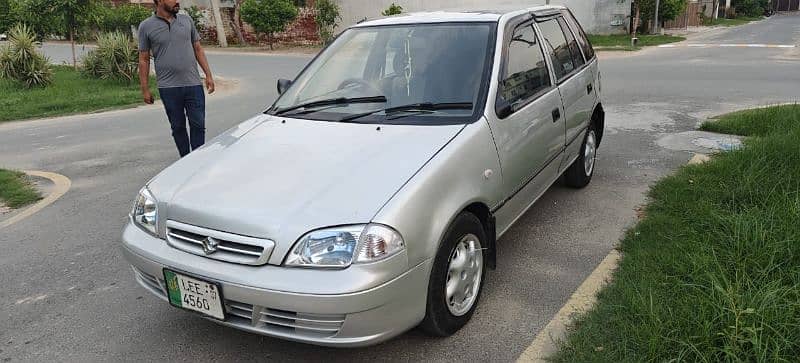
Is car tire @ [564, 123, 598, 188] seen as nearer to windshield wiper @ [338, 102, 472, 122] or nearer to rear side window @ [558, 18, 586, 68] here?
rear side window @ [558, 18, 586, 68]

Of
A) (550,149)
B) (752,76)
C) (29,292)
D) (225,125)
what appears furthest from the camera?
(752,76)

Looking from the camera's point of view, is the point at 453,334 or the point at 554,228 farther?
the point at 554,228

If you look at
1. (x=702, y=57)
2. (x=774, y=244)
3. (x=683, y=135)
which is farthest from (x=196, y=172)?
(x=702, y=57)

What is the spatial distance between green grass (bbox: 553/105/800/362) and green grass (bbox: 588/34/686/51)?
16.4 metres

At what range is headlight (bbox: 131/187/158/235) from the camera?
10.1ft

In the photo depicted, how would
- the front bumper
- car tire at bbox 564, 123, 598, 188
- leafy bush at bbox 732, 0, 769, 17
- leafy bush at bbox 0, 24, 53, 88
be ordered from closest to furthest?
the front bumper
car tire at bbox 564, 123, 598, 188
leafy bush at bbox 0, 24, 53, 88
leafy bush at bbox 732, 0, 769, 17

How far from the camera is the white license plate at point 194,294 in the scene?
2680 millimetres

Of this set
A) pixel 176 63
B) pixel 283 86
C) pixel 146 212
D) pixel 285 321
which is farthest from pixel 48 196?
pixel 285 321

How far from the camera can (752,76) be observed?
1199cm

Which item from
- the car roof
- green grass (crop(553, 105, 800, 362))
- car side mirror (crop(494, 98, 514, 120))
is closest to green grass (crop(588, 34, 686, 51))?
green grass (crop(553, 105, 800, 362))

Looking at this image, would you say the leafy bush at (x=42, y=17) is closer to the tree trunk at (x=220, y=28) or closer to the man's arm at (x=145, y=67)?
the tree trunk at (x=220, y=28)

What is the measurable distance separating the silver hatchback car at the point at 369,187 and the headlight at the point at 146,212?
0.01 metres

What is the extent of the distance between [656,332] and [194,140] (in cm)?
476

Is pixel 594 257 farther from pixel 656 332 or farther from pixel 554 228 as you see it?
pixel 656 332
